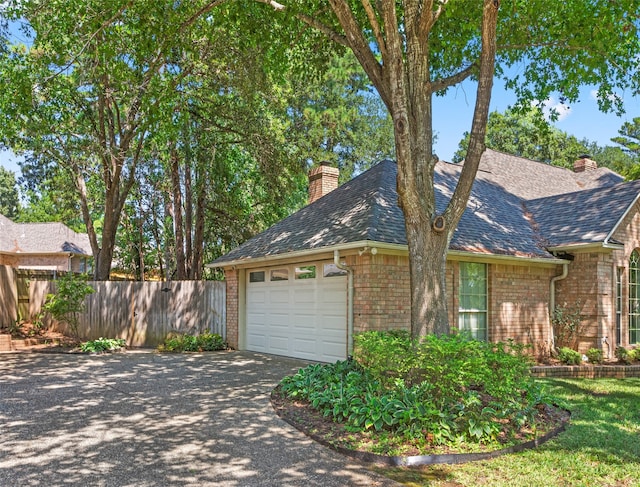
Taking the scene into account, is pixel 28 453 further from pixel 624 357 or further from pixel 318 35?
pixel 624 357

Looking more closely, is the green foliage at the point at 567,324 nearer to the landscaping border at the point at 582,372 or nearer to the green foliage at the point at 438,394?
the landscaping border at the point at 582,372

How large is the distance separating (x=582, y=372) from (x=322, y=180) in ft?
28.8

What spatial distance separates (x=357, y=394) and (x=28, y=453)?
375 centimetres

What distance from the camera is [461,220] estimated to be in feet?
39.6

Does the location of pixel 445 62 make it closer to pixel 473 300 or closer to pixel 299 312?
pixel 473 300

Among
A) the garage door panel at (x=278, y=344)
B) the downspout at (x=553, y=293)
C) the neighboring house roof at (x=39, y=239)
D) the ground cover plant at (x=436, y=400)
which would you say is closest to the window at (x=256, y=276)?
the garage door panel at (x=278, y=344)

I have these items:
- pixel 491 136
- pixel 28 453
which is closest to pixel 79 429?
pixel 28 453

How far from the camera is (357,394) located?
253 inches

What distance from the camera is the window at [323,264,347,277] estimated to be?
10675 mm

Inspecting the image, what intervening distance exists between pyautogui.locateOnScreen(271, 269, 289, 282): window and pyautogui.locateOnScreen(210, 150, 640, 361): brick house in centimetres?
3

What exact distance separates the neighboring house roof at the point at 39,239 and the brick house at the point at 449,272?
19768mm

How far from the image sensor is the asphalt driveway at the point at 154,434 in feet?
14.9

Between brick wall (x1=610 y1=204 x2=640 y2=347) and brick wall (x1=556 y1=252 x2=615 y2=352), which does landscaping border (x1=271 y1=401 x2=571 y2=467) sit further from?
brick wall (x1=610 y1=204 x2=640 y2=347)

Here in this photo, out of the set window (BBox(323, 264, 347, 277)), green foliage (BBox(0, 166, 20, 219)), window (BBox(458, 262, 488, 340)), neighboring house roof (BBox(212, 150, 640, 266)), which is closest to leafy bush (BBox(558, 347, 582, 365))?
window (BBox(458, 262, 488, 340))
